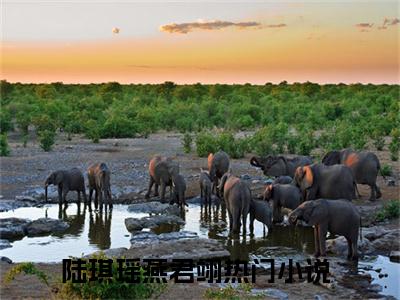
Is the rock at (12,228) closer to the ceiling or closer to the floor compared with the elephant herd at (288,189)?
closer to the floor

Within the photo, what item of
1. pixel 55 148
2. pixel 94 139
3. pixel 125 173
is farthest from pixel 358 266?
pixel 94 139

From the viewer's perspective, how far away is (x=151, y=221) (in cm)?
1427

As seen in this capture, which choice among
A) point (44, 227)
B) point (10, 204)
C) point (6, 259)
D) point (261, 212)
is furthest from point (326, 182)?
point (10, 204)

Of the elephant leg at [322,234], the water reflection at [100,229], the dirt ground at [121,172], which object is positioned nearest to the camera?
the dirt ground at [121,172]

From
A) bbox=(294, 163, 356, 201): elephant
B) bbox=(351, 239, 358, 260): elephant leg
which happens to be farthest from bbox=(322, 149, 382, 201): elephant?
bbox=(351, 239, 358, 260): elephant leg

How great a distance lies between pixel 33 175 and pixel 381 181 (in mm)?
10652

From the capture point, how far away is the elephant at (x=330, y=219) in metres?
11.4

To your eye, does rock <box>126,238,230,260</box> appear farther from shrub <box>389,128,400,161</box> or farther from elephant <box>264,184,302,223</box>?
shrub <box>389,128,400,161</box>

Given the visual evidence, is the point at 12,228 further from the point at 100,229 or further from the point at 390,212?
the point at 390,212

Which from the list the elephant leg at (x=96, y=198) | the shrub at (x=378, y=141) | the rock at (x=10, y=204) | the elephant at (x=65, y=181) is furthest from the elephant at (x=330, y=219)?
the shrub at (x=378, y=141)

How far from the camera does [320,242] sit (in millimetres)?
11438

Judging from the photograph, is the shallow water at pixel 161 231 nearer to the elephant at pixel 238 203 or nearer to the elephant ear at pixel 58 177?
the elephant at pixel 238 203

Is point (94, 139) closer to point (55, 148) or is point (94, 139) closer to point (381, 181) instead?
point (55, 148)

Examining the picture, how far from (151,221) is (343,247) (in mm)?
4354
